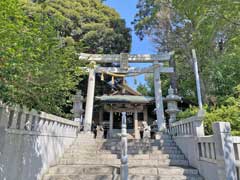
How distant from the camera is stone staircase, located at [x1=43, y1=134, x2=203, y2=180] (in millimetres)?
4637

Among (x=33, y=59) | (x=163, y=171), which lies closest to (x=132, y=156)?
(x=163, y=171)

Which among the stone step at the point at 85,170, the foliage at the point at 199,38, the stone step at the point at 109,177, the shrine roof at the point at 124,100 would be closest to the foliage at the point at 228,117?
the stone step at the point at 109,177

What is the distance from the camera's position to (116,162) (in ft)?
18.6

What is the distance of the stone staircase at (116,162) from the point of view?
4637mm

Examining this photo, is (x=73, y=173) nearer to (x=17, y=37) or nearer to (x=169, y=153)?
(x=169, y=153)

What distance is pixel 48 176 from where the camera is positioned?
182 inches

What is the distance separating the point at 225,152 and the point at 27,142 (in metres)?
3.66

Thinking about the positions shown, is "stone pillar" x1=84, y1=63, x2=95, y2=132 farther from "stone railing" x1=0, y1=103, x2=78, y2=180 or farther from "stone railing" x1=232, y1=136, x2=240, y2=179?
"stone railing" x1=232, y1=136, x2=240, y2=179

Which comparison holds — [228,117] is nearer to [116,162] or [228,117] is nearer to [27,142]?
[116,162]

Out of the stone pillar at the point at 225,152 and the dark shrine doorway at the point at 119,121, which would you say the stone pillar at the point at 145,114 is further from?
the stone pillar at the point at 225,152

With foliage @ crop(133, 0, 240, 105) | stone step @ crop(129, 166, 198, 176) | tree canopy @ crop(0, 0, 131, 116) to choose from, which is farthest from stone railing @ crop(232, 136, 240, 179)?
foliage @ crop(133, 0, 240, 105)

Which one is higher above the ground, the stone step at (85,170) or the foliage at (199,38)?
the foliage at (199,38)

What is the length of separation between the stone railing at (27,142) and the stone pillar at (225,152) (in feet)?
11.8

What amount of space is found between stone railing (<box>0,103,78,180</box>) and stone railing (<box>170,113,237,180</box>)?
359 centimetres
